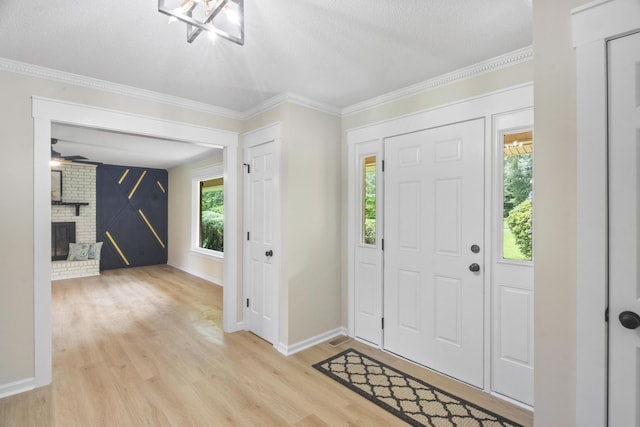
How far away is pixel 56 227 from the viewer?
21.4ft

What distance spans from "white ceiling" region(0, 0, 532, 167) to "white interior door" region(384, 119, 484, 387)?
2.00 ft

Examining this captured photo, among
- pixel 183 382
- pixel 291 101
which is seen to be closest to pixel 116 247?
pixel 183 382

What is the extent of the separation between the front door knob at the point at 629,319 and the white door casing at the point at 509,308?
41.2 inches

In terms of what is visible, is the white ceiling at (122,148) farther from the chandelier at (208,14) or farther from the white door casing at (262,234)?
the chandelier at (208,14)

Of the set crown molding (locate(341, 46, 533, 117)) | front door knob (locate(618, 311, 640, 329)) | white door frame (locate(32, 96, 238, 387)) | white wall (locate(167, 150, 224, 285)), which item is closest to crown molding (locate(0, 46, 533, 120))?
crown molding (locate(341, 46, 533, 117))

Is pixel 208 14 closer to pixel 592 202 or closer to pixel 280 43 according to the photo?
pixel 280 43

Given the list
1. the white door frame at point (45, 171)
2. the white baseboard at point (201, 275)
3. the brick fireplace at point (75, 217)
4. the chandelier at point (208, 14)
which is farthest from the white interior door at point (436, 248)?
the brick fireplace at point (75, 217)

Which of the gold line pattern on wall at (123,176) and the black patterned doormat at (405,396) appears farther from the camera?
the gold line pattern on wall at (123,176)

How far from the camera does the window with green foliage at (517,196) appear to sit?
2217 millimetres

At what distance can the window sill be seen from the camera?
585 cm

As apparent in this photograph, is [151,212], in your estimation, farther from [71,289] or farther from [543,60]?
[543,60]

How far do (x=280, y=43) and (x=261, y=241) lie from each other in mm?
1967

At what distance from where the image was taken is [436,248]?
8.75 ft

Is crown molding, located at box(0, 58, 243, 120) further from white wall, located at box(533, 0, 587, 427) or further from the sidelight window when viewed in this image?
the sidelight window
